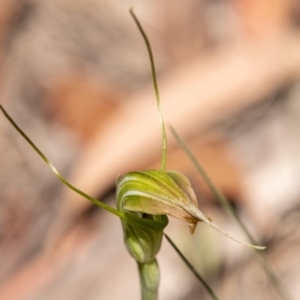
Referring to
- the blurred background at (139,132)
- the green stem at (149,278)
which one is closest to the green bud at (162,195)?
the green stem at (149,278)

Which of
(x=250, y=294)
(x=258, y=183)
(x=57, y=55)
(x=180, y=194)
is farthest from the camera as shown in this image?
(x=57, y=55)

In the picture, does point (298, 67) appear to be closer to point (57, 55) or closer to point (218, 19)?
point (218, 19)

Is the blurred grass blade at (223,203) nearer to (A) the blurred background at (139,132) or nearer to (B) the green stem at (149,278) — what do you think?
(B) the green stem at (149,278)

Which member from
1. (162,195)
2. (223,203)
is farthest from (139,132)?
(162,195)

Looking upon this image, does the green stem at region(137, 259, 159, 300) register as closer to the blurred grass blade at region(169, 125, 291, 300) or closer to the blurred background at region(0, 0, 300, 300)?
the blurred grass blade at region(169, 125, 291, 300)

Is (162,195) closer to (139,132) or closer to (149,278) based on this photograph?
(149,278)

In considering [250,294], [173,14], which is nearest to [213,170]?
[250,294]
